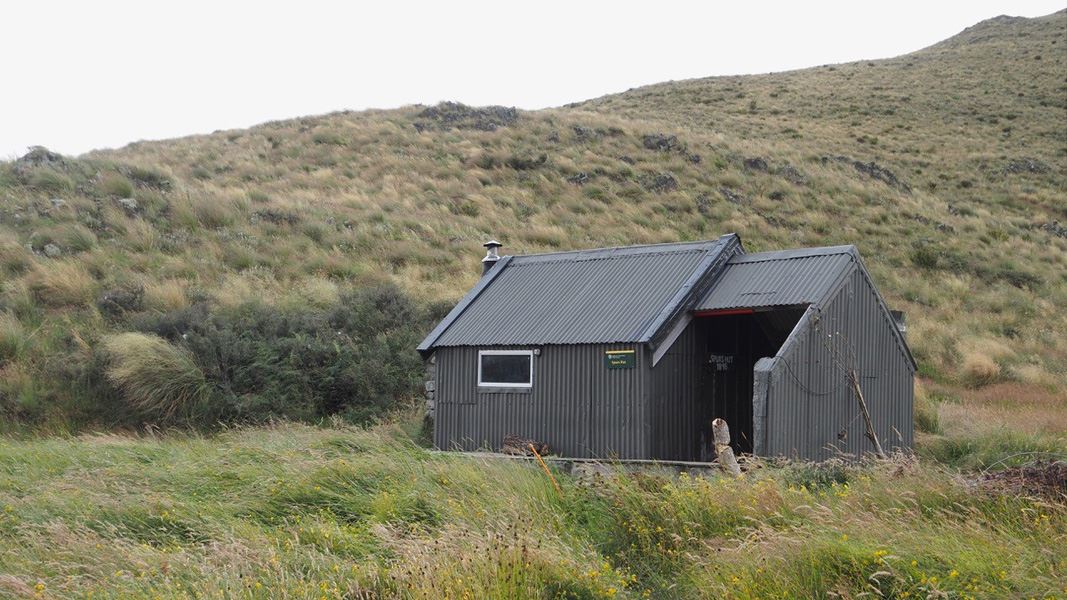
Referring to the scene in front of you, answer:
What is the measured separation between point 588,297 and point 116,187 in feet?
61.4

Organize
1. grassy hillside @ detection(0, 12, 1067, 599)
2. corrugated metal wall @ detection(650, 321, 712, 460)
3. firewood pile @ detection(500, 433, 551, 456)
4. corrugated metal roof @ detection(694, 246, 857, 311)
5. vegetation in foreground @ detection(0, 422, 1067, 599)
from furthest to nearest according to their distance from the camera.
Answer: firewood pile @ detection(500, 433, 551, 456) < corrugated metal wall @ detection(650, 321, 712, 460) < corrugated metal roof @ detection(694, 246, 857, 311) < grassy hillside @ detection(0, 12, 1067, 599) < vegetation in foreground @ detection(0, 422, 1067, 599)

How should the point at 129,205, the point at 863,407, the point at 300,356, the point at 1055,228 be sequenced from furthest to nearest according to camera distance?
the point at 1055,228, the point at 129,205, the point at 300,356, the point at 863,407

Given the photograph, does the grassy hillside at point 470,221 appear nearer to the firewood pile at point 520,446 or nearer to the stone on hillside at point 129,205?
the stone on hillside at point 129,205

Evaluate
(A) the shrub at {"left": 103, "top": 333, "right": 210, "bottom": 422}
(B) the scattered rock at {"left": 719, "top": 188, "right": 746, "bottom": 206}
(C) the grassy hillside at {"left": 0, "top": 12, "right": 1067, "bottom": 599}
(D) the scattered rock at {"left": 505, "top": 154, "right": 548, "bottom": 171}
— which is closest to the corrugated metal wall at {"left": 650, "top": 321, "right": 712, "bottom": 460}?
(C) the grassy hillside at {"left": 0, "top": 12, "right": 1067, "bottom": 599}

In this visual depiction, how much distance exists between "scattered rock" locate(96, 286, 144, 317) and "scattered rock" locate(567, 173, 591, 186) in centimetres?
1910

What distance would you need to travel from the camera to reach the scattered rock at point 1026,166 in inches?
1812

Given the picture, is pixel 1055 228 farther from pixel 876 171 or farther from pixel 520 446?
pixel 520 446

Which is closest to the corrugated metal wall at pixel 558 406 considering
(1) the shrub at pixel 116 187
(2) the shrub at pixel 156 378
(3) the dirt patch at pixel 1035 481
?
(2) the shrub at pixel 156 378

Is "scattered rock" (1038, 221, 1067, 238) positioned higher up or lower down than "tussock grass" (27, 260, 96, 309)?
higher up

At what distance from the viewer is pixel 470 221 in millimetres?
32531

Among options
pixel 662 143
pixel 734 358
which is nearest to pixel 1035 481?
pixel 734 358

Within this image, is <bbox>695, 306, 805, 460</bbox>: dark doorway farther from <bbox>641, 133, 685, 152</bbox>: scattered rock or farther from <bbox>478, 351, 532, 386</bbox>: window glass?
<bbox>641, 133, 685, 152</bbox>: scattered rock

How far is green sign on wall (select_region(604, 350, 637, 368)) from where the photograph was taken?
14031mm

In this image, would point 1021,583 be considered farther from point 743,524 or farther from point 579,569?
point 579,569
